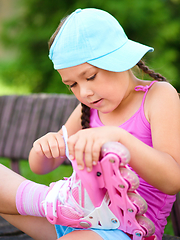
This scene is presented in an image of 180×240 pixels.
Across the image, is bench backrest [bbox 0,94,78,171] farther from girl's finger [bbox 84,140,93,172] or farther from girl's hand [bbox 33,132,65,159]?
girl's finger [bbox 84,140,93,172]

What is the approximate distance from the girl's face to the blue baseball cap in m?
0.03

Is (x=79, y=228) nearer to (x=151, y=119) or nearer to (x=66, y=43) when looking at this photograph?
(x=151, y=119)

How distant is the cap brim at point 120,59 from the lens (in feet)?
4.06

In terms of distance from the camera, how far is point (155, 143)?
1260 millimetres

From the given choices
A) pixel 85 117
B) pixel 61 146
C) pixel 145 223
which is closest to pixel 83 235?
pixel 145 223

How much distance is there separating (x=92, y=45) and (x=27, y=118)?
5.12 feet

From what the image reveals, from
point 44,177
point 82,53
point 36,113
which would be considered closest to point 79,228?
point 82,53

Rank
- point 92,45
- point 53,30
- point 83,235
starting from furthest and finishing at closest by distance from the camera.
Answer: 1. point 53,30
2. point 92,45
3. point 83,235

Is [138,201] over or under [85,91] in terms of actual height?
under

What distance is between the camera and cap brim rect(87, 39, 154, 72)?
1.24 meters

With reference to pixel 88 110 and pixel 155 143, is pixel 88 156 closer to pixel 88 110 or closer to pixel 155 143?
pixel 155 143

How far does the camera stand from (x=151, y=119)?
1331 mm

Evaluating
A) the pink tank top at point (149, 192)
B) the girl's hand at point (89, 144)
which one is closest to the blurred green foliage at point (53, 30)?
the pink tank top at point (149, 192)

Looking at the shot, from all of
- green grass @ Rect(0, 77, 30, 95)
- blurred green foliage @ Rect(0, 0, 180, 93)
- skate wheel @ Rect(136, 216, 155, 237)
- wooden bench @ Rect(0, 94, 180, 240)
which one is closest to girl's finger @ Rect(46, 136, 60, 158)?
skate wheel @ Rect(136, 216, 155, 237)
